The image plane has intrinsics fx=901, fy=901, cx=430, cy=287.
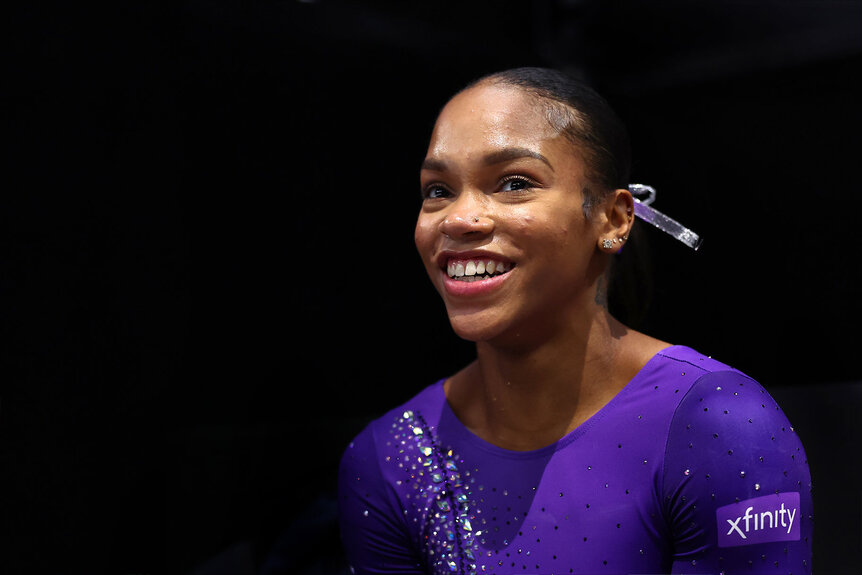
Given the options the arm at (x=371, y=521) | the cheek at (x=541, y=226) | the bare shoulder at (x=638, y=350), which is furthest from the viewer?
the arm at (x=371, y=521)

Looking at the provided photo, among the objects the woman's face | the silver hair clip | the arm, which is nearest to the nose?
the woman's face

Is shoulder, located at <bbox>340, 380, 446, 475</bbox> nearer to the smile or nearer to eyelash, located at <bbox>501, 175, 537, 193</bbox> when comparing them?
the smile

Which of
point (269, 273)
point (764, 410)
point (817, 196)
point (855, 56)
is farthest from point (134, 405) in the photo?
point (855, 56)

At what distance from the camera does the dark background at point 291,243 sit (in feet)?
6.06

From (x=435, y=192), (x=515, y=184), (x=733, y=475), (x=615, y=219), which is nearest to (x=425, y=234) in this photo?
(x=435, y=192)

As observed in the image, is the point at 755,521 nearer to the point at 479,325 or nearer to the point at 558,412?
the point at 558,412

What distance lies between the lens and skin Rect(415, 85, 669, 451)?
5.23 feet

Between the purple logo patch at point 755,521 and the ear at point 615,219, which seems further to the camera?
the ear at point 615,219

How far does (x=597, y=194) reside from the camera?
165 centimetres

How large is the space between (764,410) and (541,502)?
0.42 metres

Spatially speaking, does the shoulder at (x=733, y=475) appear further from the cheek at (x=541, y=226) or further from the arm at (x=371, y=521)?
the arm at (x=371, y=521)

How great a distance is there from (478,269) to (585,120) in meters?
0.35

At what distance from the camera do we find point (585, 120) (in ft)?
5.48

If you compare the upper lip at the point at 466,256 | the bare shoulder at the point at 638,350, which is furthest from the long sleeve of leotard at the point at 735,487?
the upper lip at the point at 466,256
